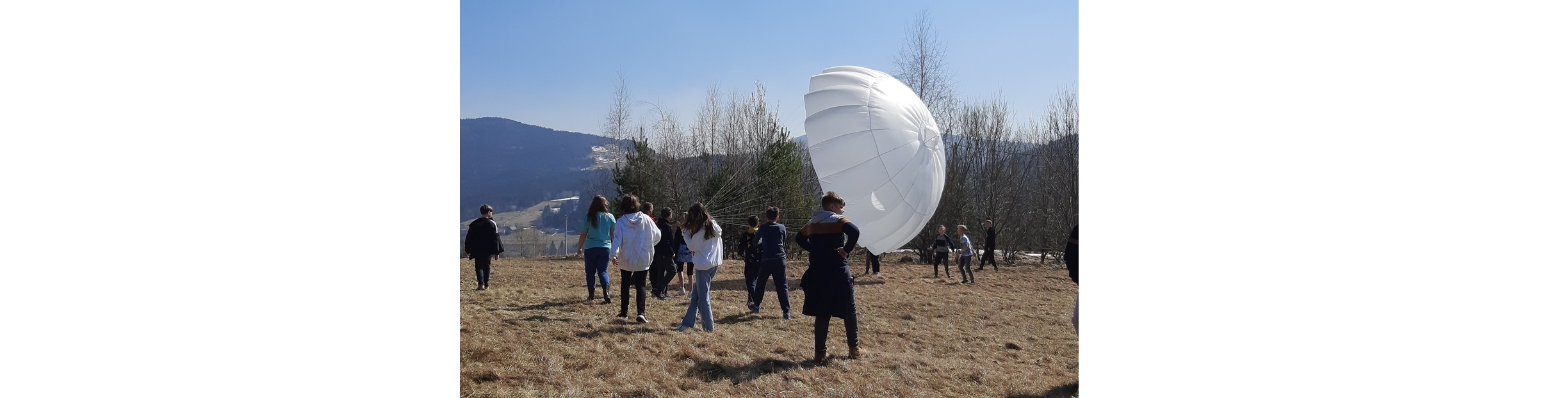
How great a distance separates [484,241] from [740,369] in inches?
179

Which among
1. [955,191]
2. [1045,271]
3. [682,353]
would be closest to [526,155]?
[955,191]

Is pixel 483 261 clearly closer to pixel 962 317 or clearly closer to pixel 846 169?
pixel 846 169

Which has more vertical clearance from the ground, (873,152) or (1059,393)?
(873,152)

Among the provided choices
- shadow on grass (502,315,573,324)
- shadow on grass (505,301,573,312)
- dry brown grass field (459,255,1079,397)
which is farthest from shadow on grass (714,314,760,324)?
shadow on grass (505,301,573,312)

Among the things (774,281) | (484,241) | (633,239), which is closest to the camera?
(633,239)

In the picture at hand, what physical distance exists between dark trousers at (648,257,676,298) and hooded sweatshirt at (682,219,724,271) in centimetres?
185

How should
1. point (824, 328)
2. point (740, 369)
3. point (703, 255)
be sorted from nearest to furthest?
A: point (740, 369)
point (824, 328)
point (703, 255)

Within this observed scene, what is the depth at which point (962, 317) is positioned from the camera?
8.00m

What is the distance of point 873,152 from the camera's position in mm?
7609

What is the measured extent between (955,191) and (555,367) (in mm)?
17138

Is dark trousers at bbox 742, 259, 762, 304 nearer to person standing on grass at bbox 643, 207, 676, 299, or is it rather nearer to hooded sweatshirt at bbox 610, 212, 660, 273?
person standing on grass at bbox 643, 207, 676, 299

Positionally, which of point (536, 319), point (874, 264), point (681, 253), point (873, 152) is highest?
point (873, 152)

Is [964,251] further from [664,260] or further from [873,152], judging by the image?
[664,260]

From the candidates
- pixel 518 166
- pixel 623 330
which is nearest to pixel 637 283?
pixel 623 330
